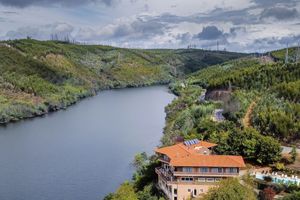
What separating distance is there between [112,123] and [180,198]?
67397 millimetres

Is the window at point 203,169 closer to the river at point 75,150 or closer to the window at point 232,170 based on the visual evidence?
the window at point 232,170

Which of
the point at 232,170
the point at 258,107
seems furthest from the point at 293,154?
the point at 258,107

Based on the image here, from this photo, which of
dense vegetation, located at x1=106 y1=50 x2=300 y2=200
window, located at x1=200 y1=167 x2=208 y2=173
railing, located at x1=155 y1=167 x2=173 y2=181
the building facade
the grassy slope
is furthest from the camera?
the grassy slope

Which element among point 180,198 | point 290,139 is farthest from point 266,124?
point 180,198

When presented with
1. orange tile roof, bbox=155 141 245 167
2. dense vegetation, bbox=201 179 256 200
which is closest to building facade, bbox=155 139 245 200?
orange tile roof, bbox=155 141 245 167

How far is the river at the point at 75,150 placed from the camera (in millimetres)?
61812

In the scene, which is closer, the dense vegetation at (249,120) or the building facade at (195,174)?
the building facade at (195,174)

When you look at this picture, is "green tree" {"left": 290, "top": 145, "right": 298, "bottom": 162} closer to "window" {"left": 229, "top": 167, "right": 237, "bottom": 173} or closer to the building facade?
the building facade

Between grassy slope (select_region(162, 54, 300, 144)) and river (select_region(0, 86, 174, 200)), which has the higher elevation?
grassy slope (select_region(162, 54, 300, 144))

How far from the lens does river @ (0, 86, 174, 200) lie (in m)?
61.8

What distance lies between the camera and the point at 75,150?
8331 cm

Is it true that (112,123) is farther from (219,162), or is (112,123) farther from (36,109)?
(219,162)

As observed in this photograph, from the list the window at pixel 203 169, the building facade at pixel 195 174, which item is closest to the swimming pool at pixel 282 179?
the building facade at pixel 195 174

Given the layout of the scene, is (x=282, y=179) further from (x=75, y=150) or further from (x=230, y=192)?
(x=75, y=150)
